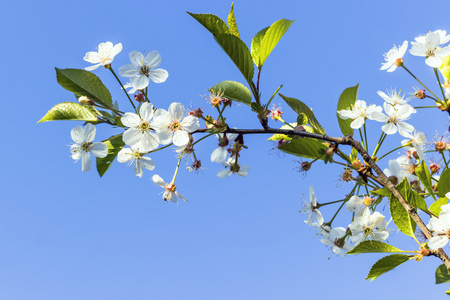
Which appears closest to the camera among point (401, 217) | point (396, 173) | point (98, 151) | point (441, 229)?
point (441, 229)

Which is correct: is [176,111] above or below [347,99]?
below

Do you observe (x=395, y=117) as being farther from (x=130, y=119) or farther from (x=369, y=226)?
(x=130, y=119)

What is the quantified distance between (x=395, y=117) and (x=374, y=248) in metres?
0.67

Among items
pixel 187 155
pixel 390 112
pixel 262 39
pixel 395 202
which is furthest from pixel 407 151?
pixel 187 155

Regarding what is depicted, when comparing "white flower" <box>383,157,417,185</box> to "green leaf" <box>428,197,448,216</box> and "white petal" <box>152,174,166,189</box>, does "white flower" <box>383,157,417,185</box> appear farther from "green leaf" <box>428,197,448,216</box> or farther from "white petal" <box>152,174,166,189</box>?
"white petal" <box>152,174,166,189</box>

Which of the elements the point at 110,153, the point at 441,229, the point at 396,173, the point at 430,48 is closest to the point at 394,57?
the point at 430,48

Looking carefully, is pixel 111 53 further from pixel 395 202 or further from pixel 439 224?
pixel 439 224

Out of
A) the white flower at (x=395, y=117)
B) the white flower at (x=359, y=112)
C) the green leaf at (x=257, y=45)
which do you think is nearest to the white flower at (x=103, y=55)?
the green leaf at (x=257, y=45)

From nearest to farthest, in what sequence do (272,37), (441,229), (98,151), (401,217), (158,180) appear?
(441,229) → (401,217) → (272,37) → (98,151) → (158,180)

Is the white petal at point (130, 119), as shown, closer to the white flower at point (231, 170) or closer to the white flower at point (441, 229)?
the white flower at point (231, 170)

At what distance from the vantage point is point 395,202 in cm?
178

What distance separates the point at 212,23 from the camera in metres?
1.88

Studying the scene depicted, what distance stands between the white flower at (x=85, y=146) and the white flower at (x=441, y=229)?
1.45m

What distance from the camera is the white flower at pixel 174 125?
1916mm
